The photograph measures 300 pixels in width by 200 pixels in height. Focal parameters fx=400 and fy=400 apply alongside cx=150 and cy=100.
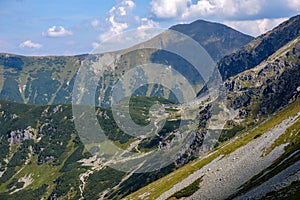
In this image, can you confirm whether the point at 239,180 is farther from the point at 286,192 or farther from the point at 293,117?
the point at 293,117

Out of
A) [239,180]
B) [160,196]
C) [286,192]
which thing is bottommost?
[160,196]

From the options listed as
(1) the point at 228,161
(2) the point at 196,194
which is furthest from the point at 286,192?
(1) the point at 228,161

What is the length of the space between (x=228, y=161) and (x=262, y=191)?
74082 millimetres

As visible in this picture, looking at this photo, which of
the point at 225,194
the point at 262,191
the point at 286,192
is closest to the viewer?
the point at 286,192

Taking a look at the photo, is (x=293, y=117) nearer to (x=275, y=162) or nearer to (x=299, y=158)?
(x=275, y=162)

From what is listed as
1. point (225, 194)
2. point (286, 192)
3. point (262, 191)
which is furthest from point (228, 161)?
point (286, 192)

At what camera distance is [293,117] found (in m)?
171

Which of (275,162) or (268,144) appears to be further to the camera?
(268,144)

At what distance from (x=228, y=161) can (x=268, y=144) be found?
18700mm

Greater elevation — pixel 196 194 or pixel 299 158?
pixel 299 158

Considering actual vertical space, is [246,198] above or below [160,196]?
above

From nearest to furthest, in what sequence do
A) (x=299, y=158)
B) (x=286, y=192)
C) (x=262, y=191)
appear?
1. (x=286, y=192)
2. (x=262, y=191)
3. (x=299, y=158)

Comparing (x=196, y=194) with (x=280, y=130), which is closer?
(x=196, y=194)

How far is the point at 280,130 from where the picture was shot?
527 ft
